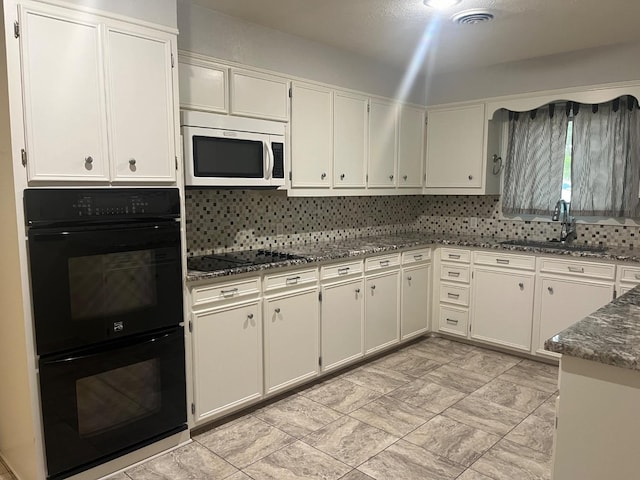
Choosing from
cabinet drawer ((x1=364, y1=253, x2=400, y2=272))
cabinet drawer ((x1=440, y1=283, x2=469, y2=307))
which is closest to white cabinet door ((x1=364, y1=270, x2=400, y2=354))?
cabinet drawer ((x1=364, y1=253, x2=400, y2=272))

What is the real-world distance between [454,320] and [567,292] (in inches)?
40.2

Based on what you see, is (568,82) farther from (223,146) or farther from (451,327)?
(223,146)

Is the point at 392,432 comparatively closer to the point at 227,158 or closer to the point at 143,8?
the point at 227,158

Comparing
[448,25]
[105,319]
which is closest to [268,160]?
[105,319]

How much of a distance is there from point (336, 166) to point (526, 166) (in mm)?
1874

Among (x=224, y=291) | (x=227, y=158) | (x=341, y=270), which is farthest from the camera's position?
(x=341, y=270)

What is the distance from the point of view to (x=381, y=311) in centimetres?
393

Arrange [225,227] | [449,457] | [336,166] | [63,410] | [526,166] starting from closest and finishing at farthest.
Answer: [63,410] → [449,457] → [225,227] → [336,166] → [526,166]

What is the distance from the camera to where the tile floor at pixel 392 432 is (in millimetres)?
2432

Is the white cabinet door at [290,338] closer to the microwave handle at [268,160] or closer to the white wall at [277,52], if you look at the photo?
the microwave handle at [268,160]

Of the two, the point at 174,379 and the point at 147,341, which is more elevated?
the point at 147,341

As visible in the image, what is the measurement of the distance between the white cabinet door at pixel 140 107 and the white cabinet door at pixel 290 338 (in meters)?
1.12

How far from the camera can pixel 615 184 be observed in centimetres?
394

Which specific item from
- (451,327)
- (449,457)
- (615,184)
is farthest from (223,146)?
(615,184)
